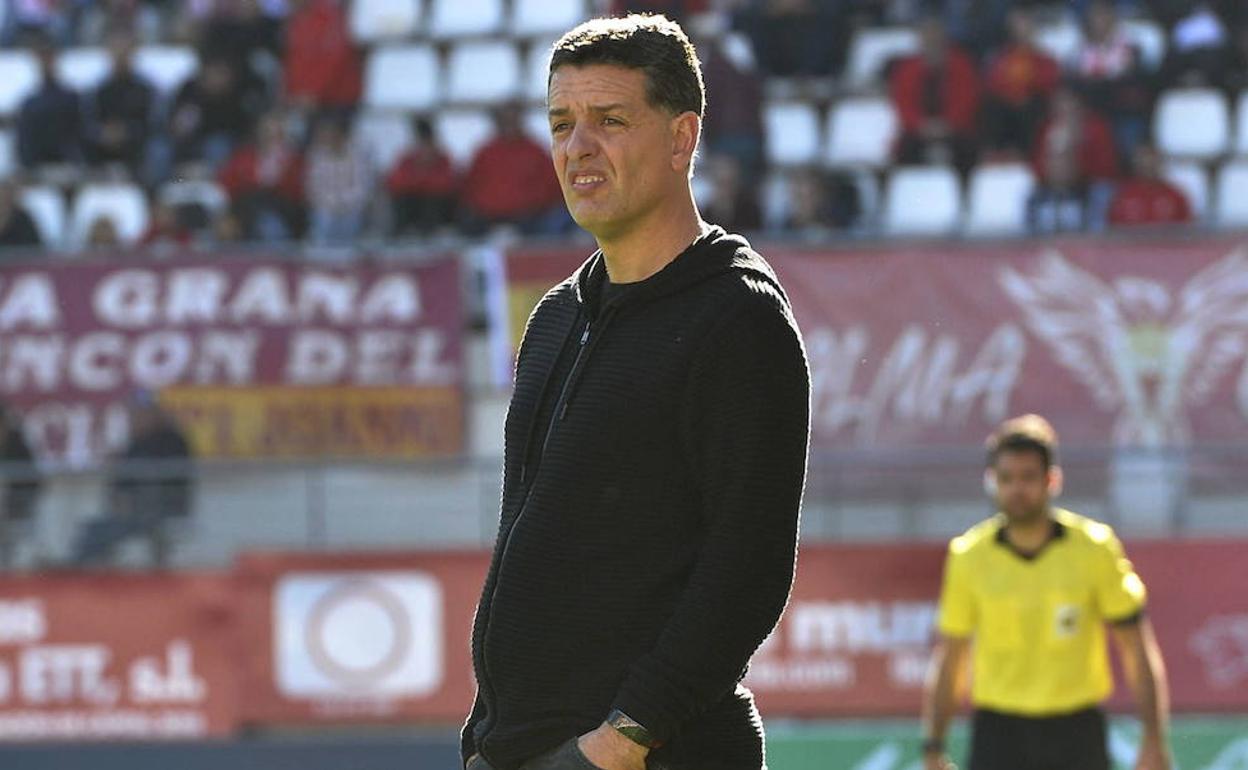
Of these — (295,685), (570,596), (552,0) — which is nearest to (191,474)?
(295,685)

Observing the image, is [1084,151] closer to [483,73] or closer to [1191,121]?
[1191,121]

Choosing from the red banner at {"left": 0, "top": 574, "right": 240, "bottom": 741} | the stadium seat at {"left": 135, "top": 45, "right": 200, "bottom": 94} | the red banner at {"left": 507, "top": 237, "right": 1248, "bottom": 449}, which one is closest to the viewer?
the red banner at {"left": 0, "top": 574, "right": 240, "bottom": 741}

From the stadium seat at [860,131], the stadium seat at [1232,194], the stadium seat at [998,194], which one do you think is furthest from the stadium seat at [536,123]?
the stadium seat at [1232,194]

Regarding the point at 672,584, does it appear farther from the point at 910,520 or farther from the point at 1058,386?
the point at 1058,386

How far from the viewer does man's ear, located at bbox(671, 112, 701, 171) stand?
3.08 m

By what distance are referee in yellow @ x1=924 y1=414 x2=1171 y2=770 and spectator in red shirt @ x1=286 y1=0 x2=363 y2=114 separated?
8.92 metres

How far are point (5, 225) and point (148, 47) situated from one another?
2.98 m

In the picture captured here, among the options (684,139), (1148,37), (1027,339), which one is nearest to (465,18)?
(1148,37)

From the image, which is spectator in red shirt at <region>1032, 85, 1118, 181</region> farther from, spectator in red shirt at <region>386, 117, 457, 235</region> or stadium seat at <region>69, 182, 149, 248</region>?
stadium seat at <region>69, 182, 149, 248</region>

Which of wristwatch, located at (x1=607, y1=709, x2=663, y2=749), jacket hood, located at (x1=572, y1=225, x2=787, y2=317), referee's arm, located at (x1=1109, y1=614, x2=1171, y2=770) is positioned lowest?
referee's arm, located at (x1=1109, y1=614, x2=1171, y2=770)

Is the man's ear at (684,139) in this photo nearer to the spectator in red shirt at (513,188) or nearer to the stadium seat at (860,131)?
the spectator in red shirt at (513,188)

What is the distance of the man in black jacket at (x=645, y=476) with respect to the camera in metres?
2.92

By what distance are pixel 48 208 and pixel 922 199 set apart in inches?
222

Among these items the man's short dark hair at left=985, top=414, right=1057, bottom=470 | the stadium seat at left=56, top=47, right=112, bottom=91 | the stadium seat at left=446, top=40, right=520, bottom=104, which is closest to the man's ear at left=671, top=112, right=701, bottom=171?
the man's short dark hair at left=985, top=414, right=1057, bottom=470
